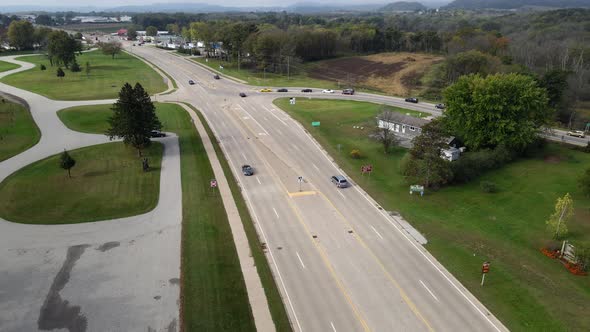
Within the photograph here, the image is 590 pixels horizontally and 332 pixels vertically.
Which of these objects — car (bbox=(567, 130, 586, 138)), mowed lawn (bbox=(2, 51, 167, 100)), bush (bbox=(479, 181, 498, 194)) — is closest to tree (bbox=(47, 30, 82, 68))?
mowed lawn (bbox=(2, 51, 167, 100))

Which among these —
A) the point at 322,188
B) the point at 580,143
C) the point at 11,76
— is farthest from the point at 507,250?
the point at 11,76

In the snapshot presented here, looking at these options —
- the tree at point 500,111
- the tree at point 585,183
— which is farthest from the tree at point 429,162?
the tree at point 585,183

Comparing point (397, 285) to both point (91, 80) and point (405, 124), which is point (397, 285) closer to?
point (405, 124)

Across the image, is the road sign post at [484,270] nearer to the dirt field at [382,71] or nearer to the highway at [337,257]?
the highway at [337,257]

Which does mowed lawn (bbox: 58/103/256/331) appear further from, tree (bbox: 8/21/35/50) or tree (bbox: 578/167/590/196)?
tree (bbox: 8/21/35/50)

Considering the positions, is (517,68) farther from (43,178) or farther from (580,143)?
(43,178)
